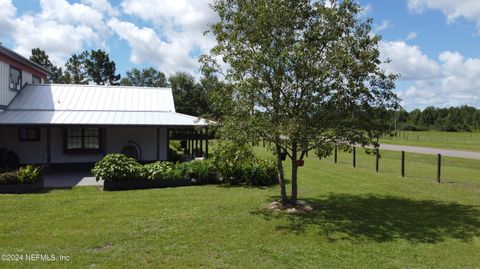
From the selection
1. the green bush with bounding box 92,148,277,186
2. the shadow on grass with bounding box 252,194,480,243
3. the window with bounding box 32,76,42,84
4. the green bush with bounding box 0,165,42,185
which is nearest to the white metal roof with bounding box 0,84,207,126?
the window with bounding box 32,76,42,84

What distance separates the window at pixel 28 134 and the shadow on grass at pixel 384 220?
13343 mm

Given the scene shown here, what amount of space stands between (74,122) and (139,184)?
5.37 meters

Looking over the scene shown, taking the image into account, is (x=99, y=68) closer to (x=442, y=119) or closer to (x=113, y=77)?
(x=113, y=77)

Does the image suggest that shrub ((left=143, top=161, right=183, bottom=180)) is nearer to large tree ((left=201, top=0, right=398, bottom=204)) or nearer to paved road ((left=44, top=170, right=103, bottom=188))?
paved road ((left=44, top=170, right=103, bottom=188))

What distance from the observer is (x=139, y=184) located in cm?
1266

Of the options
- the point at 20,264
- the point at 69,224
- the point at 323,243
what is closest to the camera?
the point at 20,264

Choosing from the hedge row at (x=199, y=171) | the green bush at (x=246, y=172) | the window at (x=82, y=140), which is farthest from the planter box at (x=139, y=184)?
the window at (x=82, y=140)

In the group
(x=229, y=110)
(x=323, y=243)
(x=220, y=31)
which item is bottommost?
(x=323, y=243)

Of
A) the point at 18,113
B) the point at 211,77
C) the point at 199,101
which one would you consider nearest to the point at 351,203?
the point at 211,77

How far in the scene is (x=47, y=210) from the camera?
30.3 ft

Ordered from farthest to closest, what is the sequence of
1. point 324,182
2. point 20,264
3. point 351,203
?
point 324,182
point 351,203
point 20,264

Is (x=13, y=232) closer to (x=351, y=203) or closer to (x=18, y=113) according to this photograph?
→ (x=351, y=203)

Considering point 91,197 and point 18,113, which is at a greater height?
point 18,113

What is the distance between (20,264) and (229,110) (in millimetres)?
5421
